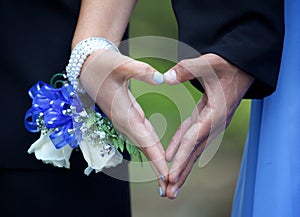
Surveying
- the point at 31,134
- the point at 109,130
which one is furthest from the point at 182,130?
the point at 31,134

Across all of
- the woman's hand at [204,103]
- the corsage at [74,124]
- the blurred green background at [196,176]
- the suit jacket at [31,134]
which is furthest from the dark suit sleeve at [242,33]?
the blurred green background at [196,176]

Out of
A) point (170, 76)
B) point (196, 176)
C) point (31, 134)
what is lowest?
point (196, 176)

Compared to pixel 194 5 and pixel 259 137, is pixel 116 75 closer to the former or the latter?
pixel 194 5

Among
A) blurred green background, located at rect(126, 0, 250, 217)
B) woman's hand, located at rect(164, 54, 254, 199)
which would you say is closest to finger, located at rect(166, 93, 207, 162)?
woman's hand, located at rect(164, 54, 254, 199)

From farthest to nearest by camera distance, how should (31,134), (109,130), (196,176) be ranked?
(196,176) → (31,134) → (109,130)

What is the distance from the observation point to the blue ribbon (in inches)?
31.9

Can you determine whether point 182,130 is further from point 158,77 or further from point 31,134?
point 31,134

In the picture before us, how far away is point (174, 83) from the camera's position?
689 millimetres

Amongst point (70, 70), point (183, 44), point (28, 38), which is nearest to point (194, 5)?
point (183, 44)

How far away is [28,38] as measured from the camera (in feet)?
2.95

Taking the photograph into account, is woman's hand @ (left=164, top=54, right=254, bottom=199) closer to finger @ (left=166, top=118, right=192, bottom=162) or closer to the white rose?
finger @ (left=166, top=118, right=192, bottom=162)

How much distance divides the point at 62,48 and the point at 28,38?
2.0 inches

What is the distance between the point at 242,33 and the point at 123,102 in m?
0.16

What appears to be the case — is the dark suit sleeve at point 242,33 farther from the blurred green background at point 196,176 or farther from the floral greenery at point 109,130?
the blurred green background at point 196,176
